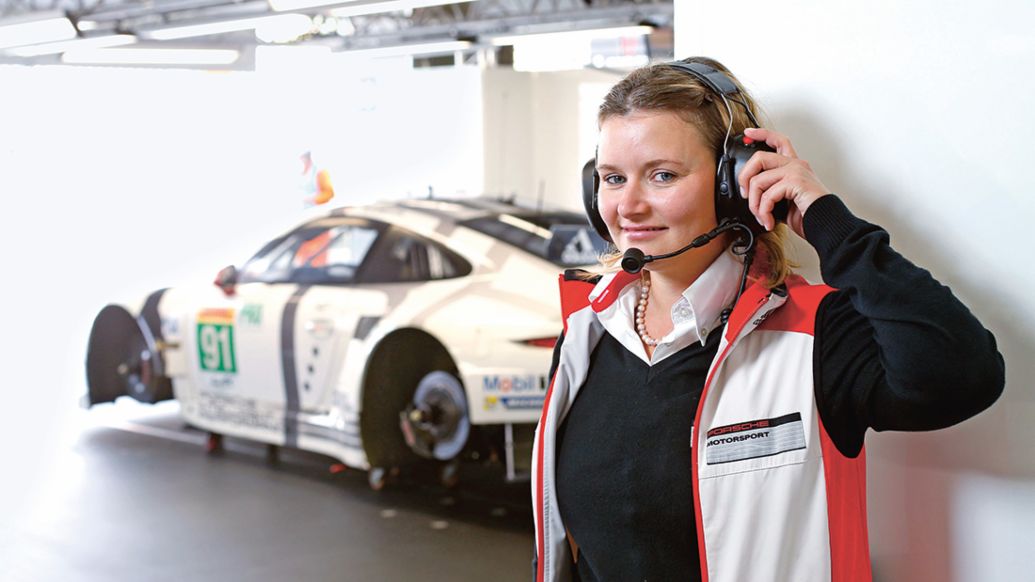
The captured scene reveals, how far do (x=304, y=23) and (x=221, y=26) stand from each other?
683 mm

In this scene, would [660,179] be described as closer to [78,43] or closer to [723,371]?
[723,371]

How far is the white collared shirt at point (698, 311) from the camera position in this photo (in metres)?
1.34

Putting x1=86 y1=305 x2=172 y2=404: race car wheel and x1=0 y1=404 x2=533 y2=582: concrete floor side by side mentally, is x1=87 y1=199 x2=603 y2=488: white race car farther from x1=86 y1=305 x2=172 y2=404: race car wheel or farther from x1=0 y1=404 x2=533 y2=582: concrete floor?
x1=86 y1=305 x2=172 y2=404: race car wheel

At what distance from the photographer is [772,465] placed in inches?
47.0

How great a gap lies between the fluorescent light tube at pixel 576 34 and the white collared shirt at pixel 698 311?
8397 millimetres

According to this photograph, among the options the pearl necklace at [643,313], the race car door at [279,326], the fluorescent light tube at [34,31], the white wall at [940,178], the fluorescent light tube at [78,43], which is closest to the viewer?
the white wall at [940,178]

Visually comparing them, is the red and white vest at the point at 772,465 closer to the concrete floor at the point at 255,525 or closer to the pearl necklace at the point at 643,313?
the pearl necklace at the point at 643,313

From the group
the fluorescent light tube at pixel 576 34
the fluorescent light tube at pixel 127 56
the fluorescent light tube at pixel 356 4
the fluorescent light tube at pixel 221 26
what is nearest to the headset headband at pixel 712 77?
the fluorescent light tube at pixel 356 4

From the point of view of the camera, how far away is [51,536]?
15.1 ft

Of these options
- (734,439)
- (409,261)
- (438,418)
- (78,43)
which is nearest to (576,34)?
(78,43)

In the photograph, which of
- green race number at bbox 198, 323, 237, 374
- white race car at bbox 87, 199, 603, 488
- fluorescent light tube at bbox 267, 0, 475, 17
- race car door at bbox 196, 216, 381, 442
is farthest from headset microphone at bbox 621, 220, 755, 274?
fluorescent light tube at bbox 267, 0, 475, 17

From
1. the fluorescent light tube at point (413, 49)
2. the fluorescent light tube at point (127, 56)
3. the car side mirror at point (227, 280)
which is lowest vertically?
the car side mirror at point (227, 280)

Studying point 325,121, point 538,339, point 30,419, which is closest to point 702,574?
point 538,339

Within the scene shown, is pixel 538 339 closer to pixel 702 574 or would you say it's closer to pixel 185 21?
pixel 702 574
